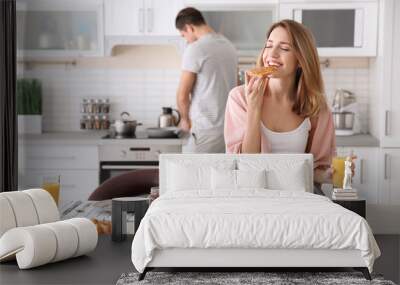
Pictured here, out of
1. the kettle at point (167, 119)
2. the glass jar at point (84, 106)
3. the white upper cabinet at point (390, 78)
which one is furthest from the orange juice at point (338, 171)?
the glass jar at point (84, 106)

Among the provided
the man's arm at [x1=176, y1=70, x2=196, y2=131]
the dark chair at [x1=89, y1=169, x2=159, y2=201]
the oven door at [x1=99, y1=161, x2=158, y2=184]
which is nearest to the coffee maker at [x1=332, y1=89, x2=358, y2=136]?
the man's arm at [x1=176, y1=70, x2=196, y2=131]

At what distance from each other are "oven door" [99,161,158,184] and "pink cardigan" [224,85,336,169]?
7.72 ft

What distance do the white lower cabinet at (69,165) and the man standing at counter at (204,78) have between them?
95cm

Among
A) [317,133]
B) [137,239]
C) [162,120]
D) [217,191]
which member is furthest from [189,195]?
[162,120]

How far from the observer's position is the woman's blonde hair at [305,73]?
455 cm

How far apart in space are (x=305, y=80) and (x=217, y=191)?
809 mm

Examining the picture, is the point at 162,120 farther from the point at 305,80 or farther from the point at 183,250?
the point at 183,250

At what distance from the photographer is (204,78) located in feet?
21.8

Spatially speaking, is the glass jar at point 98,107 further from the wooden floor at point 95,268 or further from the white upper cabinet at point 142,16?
the wooden floor at point 95,268

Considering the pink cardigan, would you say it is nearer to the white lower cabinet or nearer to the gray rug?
the gray rug

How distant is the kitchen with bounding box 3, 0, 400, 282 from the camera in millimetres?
7066

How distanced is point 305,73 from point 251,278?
1213mm

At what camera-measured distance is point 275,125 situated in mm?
4680

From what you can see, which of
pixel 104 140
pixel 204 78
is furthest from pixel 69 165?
pixel 204 78
